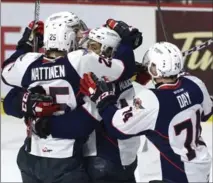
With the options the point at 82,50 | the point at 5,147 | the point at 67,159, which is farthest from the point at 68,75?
the point at 5,147

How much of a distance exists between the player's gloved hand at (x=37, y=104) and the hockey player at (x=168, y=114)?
6.3 inches

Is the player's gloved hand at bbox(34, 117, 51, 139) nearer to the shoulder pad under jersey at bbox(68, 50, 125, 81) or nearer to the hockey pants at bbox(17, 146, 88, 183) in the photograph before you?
the hockey pants at bbox(17, 146, 88, 183)

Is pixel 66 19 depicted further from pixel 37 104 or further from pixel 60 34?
pixel 37 104

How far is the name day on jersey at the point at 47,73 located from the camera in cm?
254

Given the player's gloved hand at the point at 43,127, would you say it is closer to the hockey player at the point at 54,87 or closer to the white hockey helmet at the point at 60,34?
the hockey player at the point at 54,87

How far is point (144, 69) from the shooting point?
2.83 m

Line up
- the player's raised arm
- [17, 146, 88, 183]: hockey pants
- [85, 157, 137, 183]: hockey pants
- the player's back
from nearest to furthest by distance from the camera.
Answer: the player's back
the player's raised arm
[17, 146, 88, 183]: hockey pants
[85, 157, 137, 183]: hockey pants

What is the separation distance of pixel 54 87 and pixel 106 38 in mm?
282

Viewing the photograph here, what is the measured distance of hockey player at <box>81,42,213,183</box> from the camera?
241 centimetres

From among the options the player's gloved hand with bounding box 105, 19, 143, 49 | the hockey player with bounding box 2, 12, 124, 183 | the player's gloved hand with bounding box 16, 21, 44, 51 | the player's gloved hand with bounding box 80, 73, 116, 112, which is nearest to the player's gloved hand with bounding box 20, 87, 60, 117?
the hockey player with bounding box 2, 12, 124, 183

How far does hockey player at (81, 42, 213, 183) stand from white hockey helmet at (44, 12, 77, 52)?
0.17 metres

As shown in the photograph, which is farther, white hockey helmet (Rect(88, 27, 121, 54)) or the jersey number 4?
white hockey helmet (Rect(88, 27, 121, 54))

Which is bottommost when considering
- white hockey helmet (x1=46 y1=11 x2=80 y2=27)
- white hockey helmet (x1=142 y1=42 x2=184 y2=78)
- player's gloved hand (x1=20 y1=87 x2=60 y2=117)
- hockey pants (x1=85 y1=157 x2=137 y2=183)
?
hockey pants (x1=85 y1=157 x2=137 y2=183)

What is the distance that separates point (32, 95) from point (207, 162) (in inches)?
26.3
